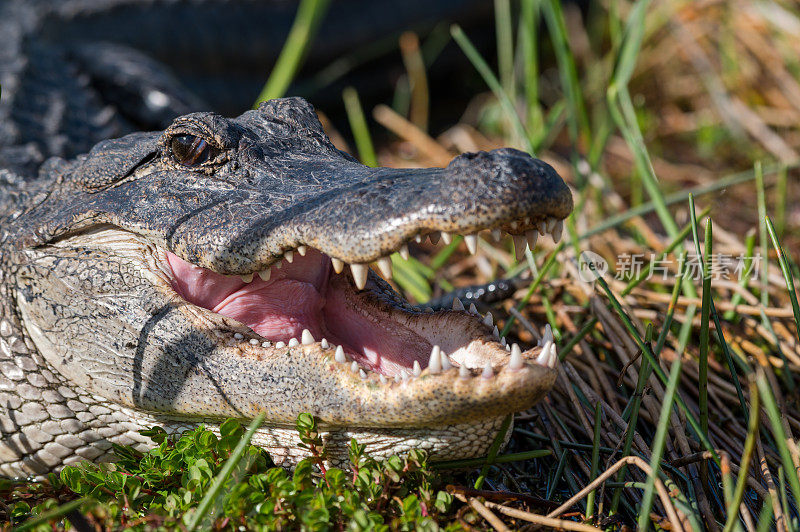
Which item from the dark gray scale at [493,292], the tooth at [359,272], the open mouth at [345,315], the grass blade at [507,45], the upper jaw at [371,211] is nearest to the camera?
the upper jaw at [371,211]

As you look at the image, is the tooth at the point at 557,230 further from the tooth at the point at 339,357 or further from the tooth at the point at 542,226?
the tooth at the point at 339,357

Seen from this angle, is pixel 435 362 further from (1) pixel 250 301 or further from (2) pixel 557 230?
(1) pixel 250 301

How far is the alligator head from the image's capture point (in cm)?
214

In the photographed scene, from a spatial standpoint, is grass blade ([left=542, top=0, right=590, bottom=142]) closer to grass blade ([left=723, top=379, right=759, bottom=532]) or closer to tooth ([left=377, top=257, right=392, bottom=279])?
tooth ([left=377, top=257, right=392, bottom=279])

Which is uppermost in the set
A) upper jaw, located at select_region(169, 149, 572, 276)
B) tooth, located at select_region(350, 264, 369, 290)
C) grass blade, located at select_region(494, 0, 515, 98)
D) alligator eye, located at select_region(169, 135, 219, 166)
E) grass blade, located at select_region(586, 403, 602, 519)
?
grass blade, located at select_region(494, 0, 515, 98)

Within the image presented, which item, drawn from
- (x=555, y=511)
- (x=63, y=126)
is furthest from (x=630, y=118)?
(x=63, y=126)

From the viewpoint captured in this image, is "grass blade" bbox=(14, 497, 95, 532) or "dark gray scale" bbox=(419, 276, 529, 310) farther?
"dark gray scale" bbox=(419, 276, 529, 310)

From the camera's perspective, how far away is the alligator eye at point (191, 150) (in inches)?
105

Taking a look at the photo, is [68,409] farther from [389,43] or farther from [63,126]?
[389,43]

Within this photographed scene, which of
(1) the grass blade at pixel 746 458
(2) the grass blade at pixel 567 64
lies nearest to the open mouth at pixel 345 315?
(1) the grass blade at pixel 746 458

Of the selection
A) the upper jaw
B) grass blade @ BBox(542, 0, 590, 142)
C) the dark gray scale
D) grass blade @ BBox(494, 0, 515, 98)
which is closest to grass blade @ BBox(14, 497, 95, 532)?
the upper jaw

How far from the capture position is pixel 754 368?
3.11m

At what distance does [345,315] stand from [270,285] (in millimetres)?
310

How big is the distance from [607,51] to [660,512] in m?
5.61
